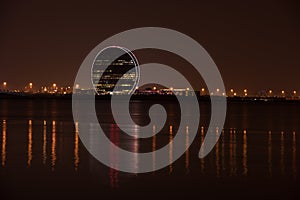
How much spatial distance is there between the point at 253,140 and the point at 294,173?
30.8 ft

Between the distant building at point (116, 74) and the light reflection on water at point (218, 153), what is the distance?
528 feet

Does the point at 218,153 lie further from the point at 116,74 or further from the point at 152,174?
the point at 116,74

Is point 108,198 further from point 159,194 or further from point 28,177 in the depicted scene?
point 28,177

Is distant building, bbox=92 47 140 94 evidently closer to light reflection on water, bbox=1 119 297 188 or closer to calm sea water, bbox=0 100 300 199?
light reflection on water, bbox=1 119 297 188

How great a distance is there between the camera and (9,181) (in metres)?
14.3

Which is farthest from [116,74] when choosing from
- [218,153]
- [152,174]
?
[152,174]

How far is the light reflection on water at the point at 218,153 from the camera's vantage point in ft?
54.2

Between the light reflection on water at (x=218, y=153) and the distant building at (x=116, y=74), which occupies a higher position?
the distant building at (x=116, y=74)

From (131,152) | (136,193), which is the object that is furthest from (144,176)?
(131,152)

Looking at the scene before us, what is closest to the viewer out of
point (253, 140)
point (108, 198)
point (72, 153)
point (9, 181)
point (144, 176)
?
point (108, 198)

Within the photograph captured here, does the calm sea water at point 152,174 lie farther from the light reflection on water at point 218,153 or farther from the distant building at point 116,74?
the distant building at point 116,74

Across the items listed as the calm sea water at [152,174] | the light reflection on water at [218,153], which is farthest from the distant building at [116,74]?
the calm sea water at [152,174]

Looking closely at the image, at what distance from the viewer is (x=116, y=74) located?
190500mm

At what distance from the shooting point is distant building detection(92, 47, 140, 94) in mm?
189125
